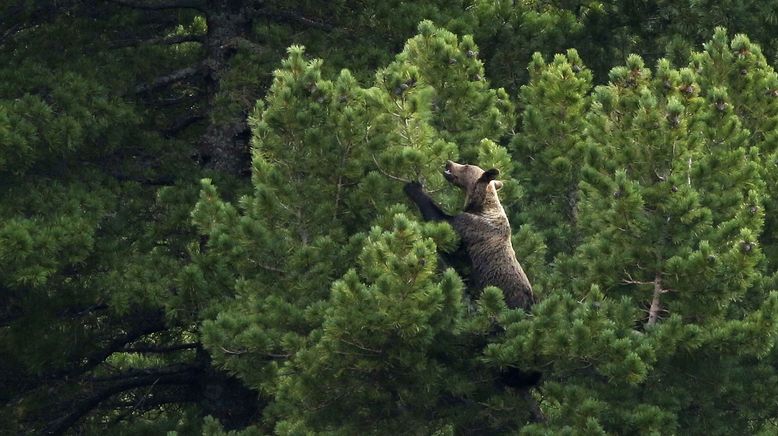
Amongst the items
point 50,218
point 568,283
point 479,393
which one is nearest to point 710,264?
point 568,283

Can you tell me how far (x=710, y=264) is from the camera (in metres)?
11.3

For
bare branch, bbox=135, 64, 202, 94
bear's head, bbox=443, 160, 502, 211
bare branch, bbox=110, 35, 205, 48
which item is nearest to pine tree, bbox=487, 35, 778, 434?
bear's head, bbox=443, 160, 502, 211

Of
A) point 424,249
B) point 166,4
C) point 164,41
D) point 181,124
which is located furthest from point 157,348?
point 424,249

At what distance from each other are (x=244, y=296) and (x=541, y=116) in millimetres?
2883

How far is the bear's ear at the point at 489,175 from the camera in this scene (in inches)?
465

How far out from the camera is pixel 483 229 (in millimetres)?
11922

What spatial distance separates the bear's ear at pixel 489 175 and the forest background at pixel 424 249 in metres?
0.34

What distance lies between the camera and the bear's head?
1198cm

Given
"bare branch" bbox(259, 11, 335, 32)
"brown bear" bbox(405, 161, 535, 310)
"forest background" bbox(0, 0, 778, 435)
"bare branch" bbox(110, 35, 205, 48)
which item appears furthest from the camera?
"bare branch" bbox(110, 35, 205, 48)

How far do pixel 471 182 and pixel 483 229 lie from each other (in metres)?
0.37

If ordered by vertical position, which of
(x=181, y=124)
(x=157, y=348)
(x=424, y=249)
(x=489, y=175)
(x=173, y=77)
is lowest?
(x=157, y=348)

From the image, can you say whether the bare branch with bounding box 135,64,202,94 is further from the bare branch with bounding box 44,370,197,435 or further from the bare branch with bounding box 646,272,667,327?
the bare branch with bounding box 646,272,667,327

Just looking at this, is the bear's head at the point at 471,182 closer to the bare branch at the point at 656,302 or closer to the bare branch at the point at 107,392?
the bare branch at the point at 656,302

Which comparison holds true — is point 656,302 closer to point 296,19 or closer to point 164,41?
point 296,19
